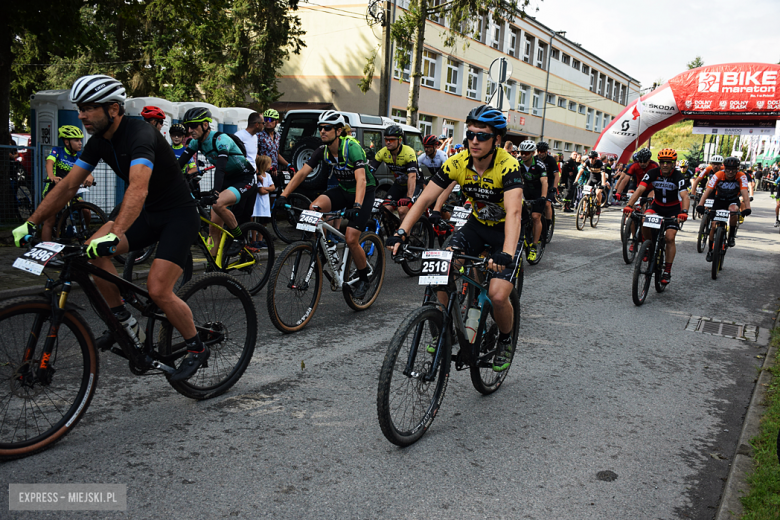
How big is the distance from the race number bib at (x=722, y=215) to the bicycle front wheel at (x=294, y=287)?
8.08 metres

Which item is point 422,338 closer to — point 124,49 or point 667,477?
point 667,477

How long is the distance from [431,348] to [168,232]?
1772 millimetres

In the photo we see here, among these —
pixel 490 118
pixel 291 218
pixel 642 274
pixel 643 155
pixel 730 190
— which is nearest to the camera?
pixel 490 118

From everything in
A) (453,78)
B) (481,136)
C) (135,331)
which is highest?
(453,78)

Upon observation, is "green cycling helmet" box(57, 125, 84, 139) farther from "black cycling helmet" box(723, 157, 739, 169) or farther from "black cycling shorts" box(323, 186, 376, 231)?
"black cycling helmet" box(723, 157, 739, 169)

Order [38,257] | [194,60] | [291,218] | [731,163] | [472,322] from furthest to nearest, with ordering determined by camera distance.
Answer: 1. [194,60]
2. [731,163]
3. [291,218]
4. [472,322]
5. [38,257]

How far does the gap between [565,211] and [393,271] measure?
15.2m

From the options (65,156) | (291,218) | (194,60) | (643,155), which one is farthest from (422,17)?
(291,218)

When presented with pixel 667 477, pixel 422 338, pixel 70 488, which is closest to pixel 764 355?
pixel 667 477

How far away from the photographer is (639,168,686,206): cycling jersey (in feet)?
29.8

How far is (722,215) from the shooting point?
10828mm

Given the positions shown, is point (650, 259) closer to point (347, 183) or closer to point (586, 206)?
point (347, 183)

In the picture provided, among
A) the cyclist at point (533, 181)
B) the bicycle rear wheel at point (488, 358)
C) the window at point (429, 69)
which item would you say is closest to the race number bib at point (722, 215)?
the cyclist at point (533, 181)

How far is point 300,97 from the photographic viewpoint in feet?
110
